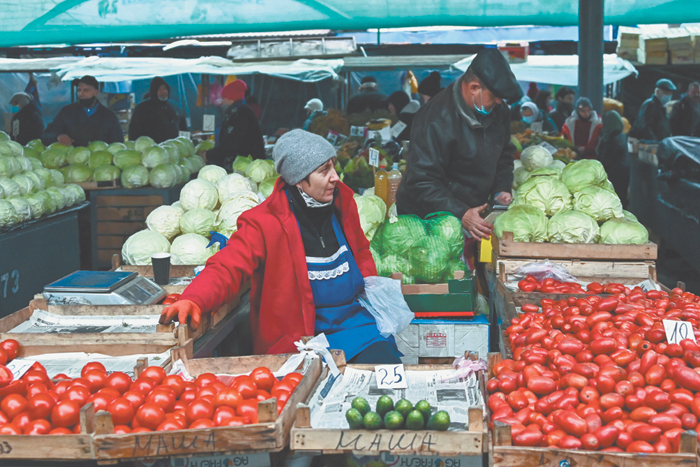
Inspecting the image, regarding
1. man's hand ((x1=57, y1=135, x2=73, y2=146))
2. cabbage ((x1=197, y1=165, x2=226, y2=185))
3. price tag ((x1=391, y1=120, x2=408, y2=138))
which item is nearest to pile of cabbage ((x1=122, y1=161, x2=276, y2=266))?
cabbage ((x1=197, y1=165, x2=226, y2=185))

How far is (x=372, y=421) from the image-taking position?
7.66 ft

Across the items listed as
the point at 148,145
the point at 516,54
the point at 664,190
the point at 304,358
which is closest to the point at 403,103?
the point at 516,54

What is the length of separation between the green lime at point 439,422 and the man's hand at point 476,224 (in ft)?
8.33

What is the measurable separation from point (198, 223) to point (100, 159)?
289cm

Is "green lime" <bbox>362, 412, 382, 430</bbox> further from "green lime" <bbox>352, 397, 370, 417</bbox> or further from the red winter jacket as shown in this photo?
the red winter jacket

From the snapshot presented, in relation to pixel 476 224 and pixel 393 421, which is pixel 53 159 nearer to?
pixel 476 224

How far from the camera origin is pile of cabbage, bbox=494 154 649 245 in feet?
15.1

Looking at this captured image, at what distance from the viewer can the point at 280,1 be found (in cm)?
574

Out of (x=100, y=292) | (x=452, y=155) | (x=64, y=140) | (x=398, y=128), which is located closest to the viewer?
(x=100, y=292)

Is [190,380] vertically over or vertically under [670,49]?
under

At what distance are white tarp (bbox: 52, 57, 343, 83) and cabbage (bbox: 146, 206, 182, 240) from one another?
571 centimetres

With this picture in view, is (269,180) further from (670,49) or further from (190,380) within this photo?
(670,49)

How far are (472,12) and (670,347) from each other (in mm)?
3779

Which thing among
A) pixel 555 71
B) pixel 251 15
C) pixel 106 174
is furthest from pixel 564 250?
pixel 555 71
